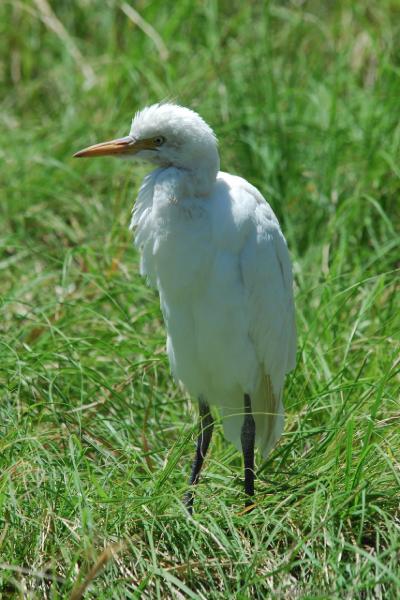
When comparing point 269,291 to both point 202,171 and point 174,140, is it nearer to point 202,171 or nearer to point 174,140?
point 202,171

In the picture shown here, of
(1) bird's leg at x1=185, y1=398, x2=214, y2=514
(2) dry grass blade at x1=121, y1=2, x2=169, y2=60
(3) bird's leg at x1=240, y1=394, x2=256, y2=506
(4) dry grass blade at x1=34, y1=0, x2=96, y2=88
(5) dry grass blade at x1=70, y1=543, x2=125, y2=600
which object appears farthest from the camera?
(4) dry grass blade at x1=34, y1=0, x2=96, y2=88

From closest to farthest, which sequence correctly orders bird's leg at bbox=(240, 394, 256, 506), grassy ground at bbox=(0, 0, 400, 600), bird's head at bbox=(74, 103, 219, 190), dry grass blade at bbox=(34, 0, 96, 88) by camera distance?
grassy ground at bbox=(0, 0, 400, 600), bird's head at bbox=(74, 103, 219, 190), bird's leg at bbox=(240, 394, 256, 506), dry grass blade at bbox=(34, 0, 96, 88)

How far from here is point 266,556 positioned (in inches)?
93.7

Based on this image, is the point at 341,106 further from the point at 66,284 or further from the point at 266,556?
the point at 266,556

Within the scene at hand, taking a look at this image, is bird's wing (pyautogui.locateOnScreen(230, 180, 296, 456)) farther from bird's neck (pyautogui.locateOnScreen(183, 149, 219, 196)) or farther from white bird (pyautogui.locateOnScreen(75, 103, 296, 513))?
bird's neck (pyautogui.locateOnScreen(183, 149, 219, 196))

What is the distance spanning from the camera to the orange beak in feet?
8.60

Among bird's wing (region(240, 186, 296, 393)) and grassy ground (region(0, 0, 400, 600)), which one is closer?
grassy ground (region(0, 0, 400, 600))

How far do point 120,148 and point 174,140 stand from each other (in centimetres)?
18

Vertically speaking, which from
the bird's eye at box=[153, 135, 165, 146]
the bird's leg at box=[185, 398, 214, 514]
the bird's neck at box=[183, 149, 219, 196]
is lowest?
the bird's leg at box=[185, 398, 214, 514]

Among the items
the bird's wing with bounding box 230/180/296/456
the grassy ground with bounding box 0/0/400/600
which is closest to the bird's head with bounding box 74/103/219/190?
the bird's wing with bounding box 230/180/296/456

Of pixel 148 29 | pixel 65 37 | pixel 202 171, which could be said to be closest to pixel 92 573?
pixel 202 171

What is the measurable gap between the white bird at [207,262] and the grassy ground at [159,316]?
8.1 inches

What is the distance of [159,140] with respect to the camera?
102 inches

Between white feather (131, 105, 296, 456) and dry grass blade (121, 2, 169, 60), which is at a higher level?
dry grass blade (121, 2, 169, 60)
